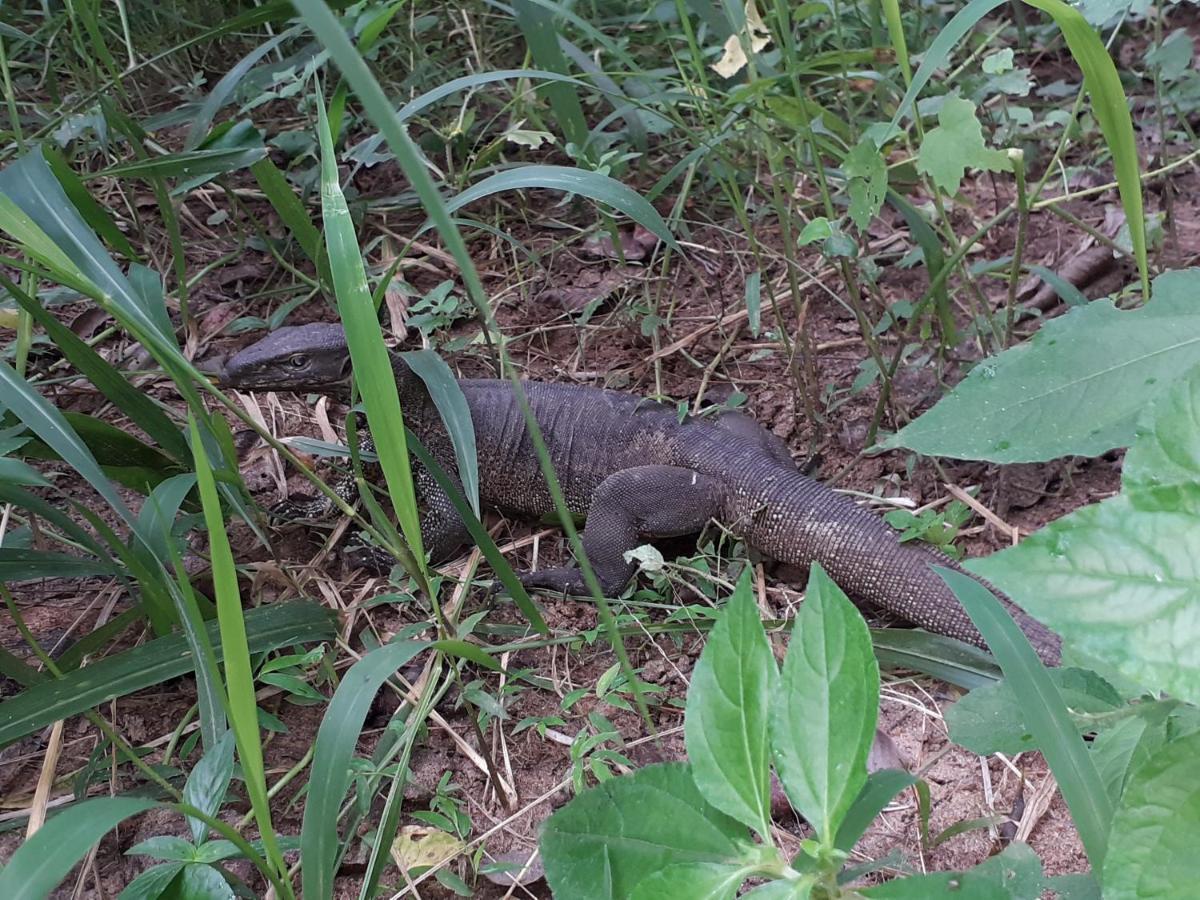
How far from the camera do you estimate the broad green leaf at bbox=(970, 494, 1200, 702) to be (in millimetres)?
907

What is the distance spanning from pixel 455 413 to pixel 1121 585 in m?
1.87

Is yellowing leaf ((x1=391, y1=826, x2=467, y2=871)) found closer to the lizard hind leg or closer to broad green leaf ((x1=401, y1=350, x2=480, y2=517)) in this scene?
broad green leaf ((x1=401, y1=350, x2=480, y2=517))

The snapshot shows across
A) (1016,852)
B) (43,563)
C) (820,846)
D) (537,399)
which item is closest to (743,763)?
(820,846)

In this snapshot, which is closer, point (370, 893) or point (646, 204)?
point (370, 893)

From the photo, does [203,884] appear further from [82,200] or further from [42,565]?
[82,200]

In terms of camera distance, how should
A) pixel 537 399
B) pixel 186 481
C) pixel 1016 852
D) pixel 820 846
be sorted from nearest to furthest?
pixel 820 846 < pixel 1016 852 < pixel 186 481 < pixel 537 399

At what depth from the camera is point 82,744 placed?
2.56 metres

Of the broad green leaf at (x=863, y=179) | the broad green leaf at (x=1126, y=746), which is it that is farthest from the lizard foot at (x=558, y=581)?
the broad green leaf at (x=1126, y=746)

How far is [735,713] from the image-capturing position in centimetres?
125

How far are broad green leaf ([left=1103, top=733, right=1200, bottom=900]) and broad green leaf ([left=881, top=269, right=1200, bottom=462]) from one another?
68 cm

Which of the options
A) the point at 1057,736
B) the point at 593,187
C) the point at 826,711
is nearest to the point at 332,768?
the point at 826,711

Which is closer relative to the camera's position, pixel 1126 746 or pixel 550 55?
pixel 1126 746

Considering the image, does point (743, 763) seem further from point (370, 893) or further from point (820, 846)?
point (370, 893)

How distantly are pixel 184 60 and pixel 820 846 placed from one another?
542 centimetres
